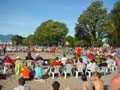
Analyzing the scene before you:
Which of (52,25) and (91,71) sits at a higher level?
(52,25)

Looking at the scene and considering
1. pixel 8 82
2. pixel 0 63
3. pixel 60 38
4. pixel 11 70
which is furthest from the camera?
pixel 60 38

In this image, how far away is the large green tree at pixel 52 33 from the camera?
113938mm

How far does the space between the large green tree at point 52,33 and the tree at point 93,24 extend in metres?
29.0

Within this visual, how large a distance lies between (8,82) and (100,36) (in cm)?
6875

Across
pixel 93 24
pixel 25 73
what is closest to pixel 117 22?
pixel 93 24

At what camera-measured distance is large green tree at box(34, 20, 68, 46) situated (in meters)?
114

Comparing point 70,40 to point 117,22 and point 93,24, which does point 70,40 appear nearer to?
point 93,24

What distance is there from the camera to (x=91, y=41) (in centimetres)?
8156

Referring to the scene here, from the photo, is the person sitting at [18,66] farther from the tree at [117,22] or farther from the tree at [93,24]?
the tree at [93,24]

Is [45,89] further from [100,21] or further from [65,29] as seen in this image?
[65,29]

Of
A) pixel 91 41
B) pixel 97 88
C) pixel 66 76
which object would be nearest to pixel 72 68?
pixel 66 76

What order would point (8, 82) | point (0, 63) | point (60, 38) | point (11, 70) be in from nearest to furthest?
1. point (8, 82)
2. point (11, 70)
3. point (0, 63)
4. point (60, 38)

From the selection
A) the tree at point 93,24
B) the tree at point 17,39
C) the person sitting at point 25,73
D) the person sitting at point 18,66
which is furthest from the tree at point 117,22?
the tree at point 17,39

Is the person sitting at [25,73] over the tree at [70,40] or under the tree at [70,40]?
under
